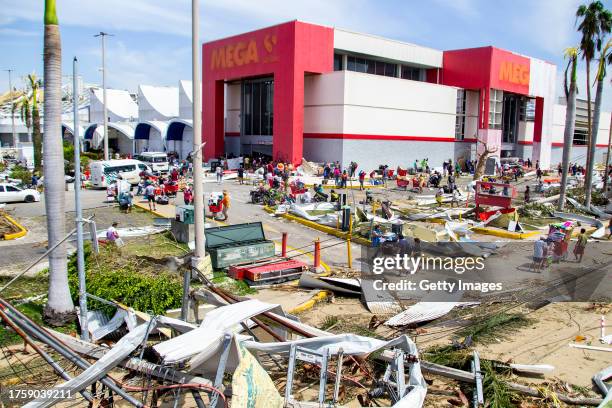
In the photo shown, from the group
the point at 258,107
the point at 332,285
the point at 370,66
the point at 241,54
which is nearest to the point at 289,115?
the point at 258,107

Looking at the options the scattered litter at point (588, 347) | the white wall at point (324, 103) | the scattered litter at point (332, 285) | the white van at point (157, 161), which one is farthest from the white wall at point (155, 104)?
the scattered litter at point (588, 347)

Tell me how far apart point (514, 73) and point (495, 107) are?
3917 mm

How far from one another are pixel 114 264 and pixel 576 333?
417 inches

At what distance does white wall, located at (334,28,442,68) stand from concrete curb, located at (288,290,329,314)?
33.3m

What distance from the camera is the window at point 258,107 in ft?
154

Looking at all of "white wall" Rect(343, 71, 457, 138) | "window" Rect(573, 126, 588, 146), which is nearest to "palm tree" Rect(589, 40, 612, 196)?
"white wall" Rect(343, 71, 457, 138)

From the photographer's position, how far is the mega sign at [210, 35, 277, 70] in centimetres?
4225

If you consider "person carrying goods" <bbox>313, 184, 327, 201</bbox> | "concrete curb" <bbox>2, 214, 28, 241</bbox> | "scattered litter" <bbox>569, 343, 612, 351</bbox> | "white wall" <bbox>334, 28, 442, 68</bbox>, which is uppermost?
"white wall" <bbox>334, 28, 442, 68</bbox>

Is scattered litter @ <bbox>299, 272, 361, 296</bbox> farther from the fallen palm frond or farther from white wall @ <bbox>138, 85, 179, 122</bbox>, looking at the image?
white wall @ <bbox>138, 85, 179, 122</bbox>

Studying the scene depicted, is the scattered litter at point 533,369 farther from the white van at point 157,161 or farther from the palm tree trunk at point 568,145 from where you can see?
the white van at point 157,161

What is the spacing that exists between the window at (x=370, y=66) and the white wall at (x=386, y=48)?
1742 mm

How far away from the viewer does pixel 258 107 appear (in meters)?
48.0

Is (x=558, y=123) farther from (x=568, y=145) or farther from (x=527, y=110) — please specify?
(x=568, y=145)

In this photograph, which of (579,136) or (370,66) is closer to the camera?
(370,66)
